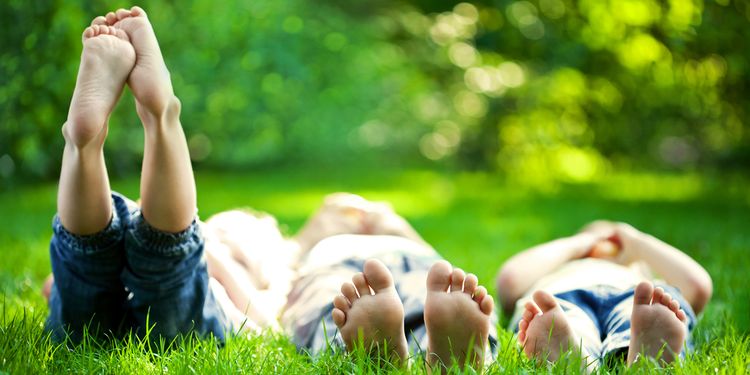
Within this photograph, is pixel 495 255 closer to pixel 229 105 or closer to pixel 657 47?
pixel 229 105

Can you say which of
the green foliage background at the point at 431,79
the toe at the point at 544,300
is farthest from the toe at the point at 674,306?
the green foliage background at the point at 431,79

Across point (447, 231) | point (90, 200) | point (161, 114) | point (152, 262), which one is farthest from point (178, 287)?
point (447, 231)

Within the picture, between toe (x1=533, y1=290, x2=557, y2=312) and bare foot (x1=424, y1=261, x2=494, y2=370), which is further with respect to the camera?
toe (x1=533, y1=290, x2=557, y2=312)

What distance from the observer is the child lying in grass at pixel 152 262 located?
1474 mm

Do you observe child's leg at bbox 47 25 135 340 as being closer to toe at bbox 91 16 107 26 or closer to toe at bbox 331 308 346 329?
toe at bbox 91 16 107 26

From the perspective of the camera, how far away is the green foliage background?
3.36m

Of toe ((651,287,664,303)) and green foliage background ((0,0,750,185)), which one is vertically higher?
toe ((651,287,664,303))

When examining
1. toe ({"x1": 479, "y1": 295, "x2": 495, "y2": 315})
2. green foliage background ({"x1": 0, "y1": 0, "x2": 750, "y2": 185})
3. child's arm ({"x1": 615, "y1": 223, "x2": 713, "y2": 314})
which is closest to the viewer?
toe ({"x1": 479, "y1": 295, "x2": 495, "y2": 315})

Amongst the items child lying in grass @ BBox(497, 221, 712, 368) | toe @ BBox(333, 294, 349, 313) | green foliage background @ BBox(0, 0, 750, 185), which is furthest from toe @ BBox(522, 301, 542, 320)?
green foliage background @ BBox(0, 0, 750, 185)

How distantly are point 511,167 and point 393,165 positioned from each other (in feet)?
12.4

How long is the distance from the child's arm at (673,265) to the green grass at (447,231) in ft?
0.25

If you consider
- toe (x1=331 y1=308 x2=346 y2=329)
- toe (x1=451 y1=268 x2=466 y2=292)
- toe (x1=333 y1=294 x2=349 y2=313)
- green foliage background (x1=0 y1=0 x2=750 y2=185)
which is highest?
toe (x1=451 y1=268 x2=466 y2=292)

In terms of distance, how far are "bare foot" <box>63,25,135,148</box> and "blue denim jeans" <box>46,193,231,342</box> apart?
20 centimetres

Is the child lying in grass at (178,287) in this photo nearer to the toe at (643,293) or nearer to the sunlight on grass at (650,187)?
the toe at (643,293)
